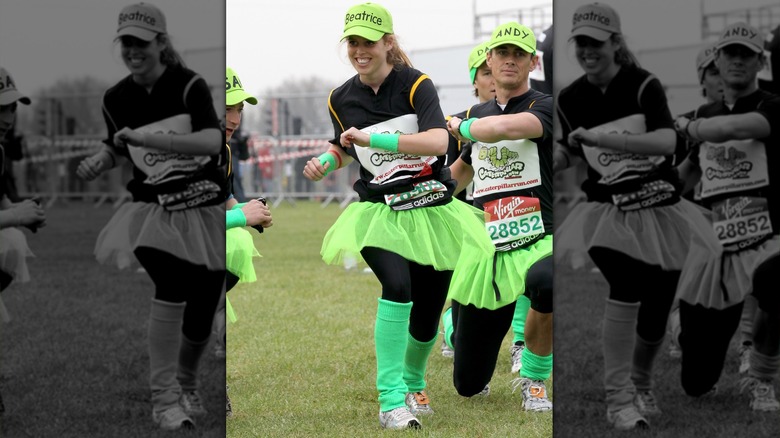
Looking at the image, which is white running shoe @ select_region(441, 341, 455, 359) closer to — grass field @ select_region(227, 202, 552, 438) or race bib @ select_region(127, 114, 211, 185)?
grass field @ select_region(227, 202, 552, 438)

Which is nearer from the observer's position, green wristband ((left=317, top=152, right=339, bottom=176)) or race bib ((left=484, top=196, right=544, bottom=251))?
green wristband ((left=317, top=152, right=339, bottom=176))

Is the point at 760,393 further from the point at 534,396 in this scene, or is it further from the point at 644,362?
the point at 534,396

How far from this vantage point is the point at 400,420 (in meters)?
4.29

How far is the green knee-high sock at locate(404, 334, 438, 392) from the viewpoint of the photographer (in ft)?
15.8

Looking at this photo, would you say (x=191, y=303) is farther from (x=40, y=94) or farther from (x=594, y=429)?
(x=594, y=429)

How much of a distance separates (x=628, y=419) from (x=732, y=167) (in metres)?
0.60

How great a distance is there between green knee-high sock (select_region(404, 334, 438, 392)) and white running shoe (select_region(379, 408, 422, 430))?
1.57 feet

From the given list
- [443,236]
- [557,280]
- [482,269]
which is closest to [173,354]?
[557,280]

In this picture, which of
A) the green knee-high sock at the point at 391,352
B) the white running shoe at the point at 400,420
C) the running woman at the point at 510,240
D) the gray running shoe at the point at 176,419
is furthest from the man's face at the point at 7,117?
the running woman at the point at 510,240

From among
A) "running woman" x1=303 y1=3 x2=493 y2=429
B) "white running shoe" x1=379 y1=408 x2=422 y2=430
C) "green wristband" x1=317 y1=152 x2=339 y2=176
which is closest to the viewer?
"white running shoe" x1=379 y1=408 x2=422 y2=430

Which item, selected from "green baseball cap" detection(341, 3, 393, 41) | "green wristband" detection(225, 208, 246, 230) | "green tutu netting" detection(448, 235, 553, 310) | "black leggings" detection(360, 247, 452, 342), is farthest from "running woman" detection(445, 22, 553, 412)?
"green wristband" detection(225, 208, 246, 230)

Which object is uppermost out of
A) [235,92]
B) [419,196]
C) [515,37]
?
[515,37]

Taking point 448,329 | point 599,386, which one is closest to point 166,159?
point 599,386

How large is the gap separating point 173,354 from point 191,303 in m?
0.13
